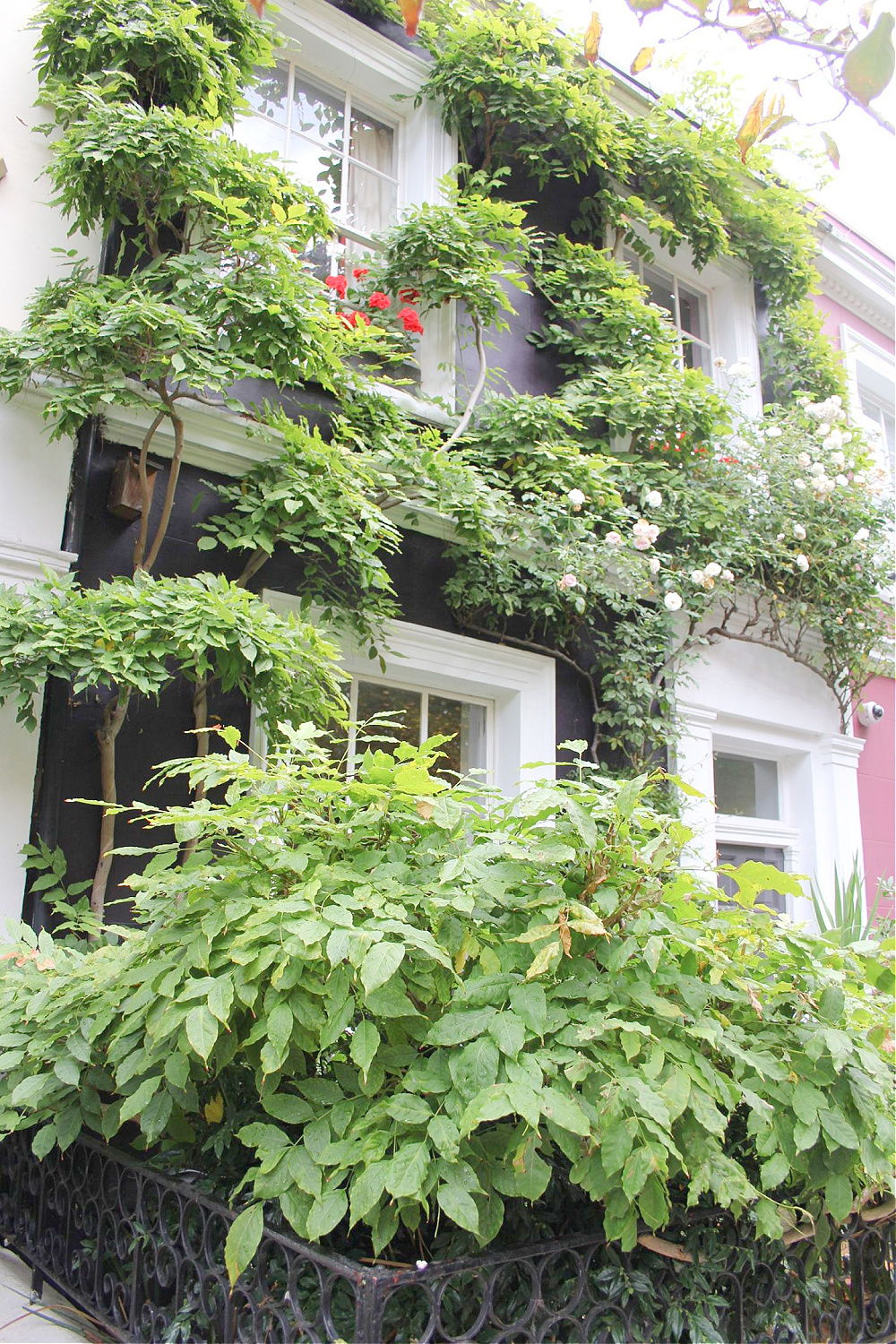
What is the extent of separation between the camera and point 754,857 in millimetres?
5914

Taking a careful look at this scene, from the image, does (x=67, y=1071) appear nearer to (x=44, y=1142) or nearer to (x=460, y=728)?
(x=44, y=1142)

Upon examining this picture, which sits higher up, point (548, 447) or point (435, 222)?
point (435, 222)

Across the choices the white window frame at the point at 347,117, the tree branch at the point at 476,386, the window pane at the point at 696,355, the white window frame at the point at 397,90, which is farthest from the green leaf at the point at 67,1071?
→ the window pane at the point at 696,355

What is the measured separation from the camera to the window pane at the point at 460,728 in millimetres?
4609

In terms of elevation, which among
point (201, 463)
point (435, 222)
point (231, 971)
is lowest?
point (231, 971)

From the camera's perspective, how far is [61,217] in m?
3.54

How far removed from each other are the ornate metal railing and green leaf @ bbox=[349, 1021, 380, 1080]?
0.98 ft

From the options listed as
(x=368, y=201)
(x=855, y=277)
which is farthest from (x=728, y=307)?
(x=368, y=201)

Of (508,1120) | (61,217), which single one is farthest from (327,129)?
(508,1120)

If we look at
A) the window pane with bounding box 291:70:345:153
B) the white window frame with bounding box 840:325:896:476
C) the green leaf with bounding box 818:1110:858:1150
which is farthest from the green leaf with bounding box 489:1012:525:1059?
the white window frame with bounding box 840:325:896:476

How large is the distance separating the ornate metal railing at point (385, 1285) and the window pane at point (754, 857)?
12.5 ft

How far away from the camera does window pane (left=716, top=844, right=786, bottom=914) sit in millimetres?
5809

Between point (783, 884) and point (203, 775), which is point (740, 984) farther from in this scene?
point (203, 775)

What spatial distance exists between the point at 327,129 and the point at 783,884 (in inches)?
183
